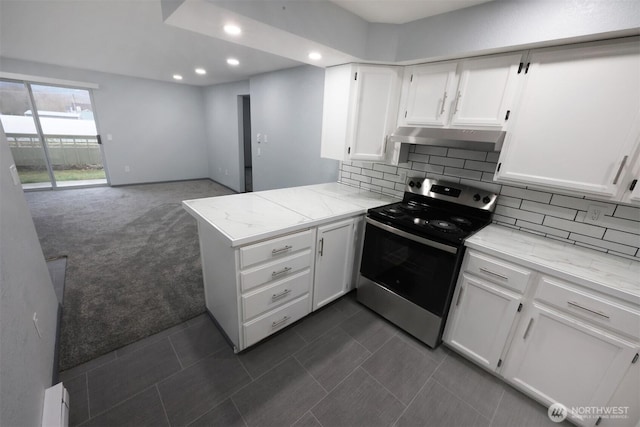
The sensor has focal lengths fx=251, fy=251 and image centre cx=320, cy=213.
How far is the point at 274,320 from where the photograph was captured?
1.83 m

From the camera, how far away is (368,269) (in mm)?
2203

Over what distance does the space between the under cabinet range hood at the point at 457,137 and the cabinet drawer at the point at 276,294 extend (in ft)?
4.31

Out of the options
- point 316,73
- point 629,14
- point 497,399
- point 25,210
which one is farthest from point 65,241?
point 629,14

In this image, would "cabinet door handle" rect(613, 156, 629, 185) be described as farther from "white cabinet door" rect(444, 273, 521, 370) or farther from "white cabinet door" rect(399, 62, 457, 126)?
"white cabinet door" rect(399, 62, 457, 126)

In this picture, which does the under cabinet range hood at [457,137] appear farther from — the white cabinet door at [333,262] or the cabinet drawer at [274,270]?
the cabinet drawer at [274,270]

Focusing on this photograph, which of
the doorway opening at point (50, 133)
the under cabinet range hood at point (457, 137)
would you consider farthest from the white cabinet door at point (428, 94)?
the doorway opening at point (50, 133)

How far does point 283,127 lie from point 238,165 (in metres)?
2.05

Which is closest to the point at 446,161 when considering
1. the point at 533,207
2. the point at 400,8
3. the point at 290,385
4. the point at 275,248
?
the point at 533,207

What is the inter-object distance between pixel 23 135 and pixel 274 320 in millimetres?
6452

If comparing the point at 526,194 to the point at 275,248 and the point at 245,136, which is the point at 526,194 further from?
the point at 245,136

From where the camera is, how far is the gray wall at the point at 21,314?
96 centimetres

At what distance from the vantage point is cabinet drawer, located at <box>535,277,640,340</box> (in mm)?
1206

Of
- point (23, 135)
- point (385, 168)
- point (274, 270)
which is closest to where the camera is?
point (274, 270)

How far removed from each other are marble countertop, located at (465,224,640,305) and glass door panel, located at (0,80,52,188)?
738 cm
